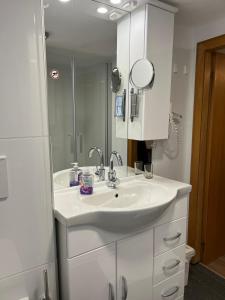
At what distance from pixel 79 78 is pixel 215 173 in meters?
1.51

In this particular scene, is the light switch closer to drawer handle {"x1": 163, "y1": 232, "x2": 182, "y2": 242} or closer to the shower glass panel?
the shower glass panel

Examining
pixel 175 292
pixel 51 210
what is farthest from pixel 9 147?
pixel 175 292

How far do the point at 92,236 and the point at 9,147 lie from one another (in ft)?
1.77

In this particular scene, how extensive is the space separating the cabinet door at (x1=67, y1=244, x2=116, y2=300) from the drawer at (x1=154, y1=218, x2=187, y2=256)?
12.0 inches

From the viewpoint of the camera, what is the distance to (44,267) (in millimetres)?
1038

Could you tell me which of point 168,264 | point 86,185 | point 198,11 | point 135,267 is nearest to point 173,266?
point 168,264

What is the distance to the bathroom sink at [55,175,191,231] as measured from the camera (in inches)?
40.5

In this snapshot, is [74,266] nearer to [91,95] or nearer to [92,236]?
[92,236]

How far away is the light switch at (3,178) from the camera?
0.88 meters

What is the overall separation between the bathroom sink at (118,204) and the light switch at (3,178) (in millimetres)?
254

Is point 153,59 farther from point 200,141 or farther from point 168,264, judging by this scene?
point 168,264

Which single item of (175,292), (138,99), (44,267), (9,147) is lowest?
(175,292)

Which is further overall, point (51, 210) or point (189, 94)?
point (189, 94)

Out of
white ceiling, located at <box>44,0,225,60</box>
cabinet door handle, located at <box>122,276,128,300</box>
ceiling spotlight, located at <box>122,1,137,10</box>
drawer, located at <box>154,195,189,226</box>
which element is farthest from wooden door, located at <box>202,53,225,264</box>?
cabinet door handle, located at <box>122,276,128,300</box>
